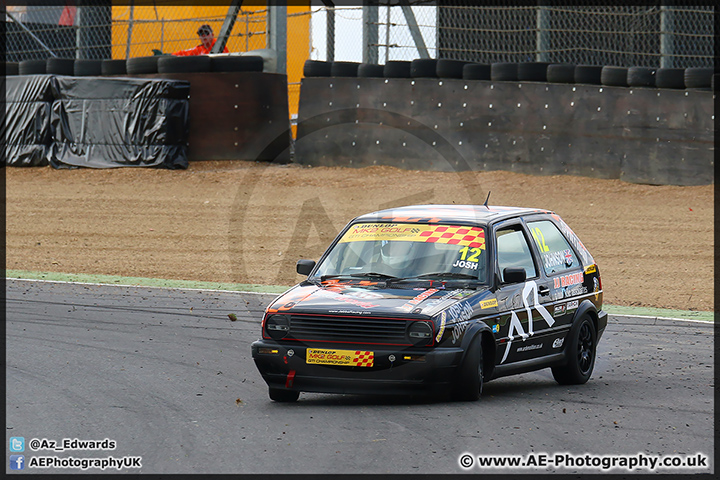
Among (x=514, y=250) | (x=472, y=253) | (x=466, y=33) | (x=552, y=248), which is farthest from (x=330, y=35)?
(x=472, y=253)

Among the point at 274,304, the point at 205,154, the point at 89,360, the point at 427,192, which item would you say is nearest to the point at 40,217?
the point at 205,154

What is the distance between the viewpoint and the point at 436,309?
263 inches

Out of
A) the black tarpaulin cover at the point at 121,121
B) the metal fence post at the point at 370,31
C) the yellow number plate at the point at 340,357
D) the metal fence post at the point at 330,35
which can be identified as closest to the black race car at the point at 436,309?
the yellow number plate at the point at 340,357

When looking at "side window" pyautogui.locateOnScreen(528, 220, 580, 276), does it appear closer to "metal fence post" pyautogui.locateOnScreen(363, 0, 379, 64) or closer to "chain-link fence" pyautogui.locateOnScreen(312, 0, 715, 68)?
"chain-link fence" pyautogui.locateOnScreen(312, 0, 715, 68)

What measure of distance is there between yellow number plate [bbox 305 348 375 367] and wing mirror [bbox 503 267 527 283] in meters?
1.21

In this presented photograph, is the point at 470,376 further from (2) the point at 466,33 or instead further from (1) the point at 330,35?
(1) the point at 330,35

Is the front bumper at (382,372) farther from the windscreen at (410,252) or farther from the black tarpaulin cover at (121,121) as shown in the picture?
the black tarpaulin cover at (121,121)

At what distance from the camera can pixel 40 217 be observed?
18875 mm

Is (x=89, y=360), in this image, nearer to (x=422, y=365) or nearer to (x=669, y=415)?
(x=422, y=365)

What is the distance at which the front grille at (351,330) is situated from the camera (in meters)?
6.64

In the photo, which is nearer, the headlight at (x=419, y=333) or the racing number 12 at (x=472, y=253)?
the headlight at (x=419, y=333)

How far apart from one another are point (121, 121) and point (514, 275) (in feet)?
52.4

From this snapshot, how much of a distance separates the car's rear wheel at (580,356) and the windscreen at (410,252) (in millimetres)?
1050

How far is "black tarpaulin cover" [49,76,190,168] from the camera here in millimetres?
21609
